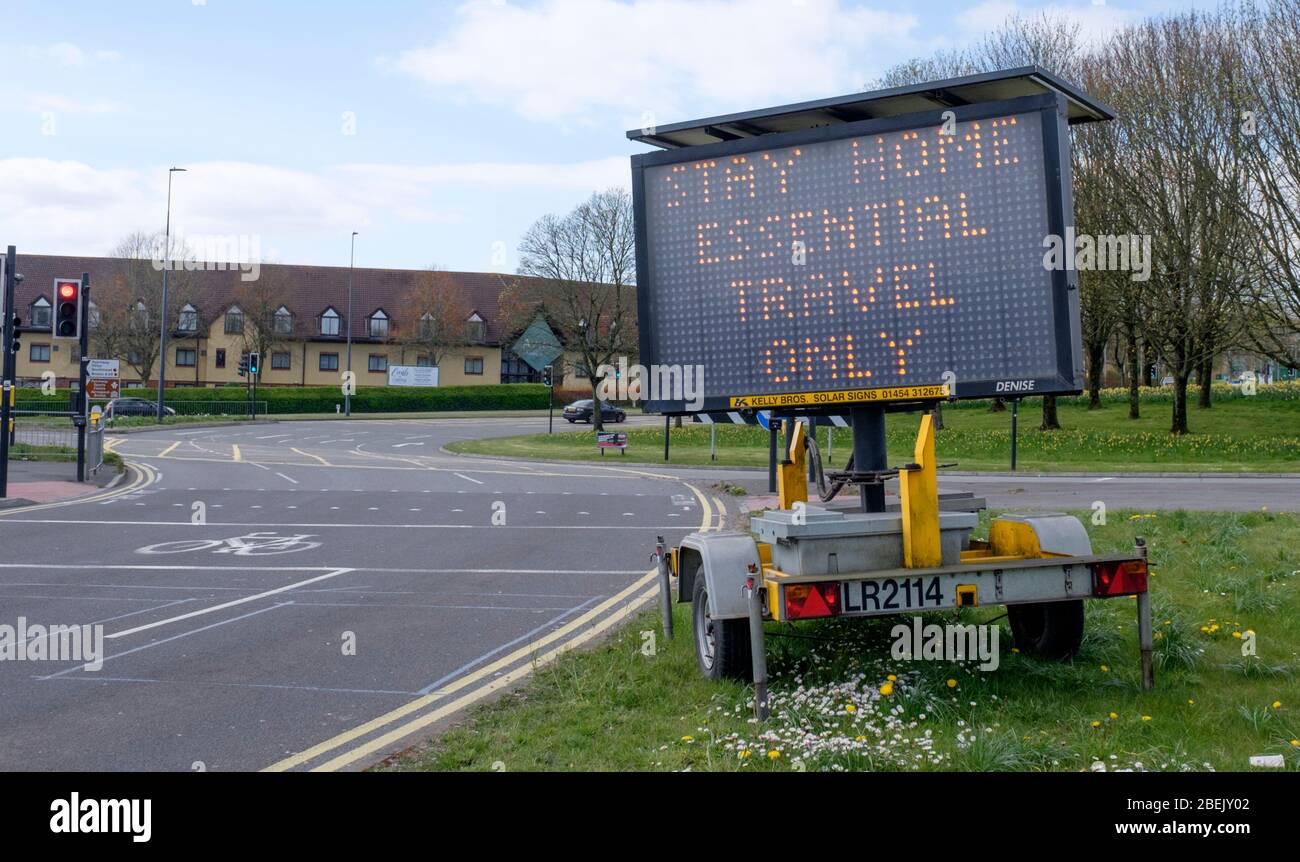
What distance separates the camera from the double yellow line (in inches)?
238

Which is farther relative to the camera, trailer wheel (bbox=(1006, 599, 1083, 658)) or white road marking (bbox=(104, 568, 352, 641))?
white road marking (bbox=(104, 568, 352, 641))

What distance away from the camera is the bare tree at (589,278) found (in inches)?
2093

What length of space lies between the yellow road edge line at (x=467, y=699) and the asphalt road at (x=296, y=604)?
0.08 feet

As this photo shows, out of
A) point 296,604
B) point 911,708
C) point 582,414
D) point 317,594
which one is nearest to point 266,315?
point 582,414

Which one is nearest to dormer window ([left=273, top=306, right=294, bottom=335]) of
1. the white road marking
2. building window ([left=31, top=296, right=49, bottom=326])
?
building window ([left=31, top=296, right=49, bottom=326])

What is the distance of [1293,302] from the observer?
113 feet

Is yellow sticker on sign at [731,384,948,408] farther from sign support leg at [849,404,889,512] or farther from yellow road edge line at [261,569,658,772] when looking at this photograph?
yellow road edge line at [261,569,658,772]

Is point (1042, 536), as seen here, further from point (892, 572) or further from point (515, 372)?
point (515, 372)

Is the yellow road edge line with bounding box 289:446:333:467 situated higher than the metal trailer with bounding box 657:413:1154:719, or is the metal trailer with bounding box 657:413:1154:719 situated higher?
the metal trailer with bounding box 657:413:1154:719

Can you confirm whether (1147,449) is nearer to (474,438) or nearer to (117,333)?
(474,438)

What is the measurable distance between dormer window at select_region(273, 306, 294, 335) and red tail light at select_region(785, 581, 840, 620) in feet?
273

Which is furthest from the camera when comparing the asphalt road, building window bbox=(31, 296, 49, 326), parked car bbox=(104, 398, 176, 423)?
building window bbox=(31, 296, 49, 326)

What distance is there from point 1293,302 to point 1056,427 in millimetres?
8965

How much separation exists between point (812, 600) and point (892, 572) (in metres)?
0.49
